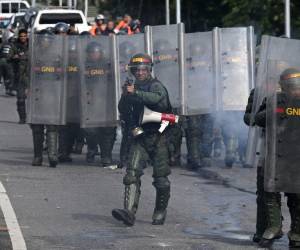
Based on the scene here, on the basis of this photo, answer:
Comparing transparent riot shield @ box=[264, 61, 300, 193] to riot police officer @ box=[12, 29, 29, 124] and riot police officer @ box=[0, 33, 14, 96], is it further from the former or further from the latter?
riot police officer @ box=[0, 33, 14, 96]

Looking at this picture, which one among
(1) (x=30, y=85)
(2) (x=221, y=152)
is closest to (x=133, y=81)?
(1) (x=30, y=85)

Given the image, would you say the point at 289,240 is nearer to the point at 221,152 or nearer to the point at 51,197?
the point at 51,197

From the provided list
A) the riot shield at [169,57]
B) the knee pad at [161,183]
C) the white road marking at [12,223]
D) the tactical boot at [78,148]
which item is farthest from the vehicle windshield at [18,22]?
the knee pad at [161,183]

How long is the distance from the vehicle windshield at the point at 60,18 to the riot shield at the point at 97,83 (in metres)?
23.8

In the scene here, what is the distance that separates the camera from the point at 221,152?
20.2 meters

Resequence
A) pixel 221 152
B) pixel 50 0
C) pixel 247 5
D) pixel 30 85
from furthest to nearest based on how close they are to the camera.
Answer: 1. pixel 50 0
2. pixel 247 5
3. pixel 221 152
4. pixel 30 85

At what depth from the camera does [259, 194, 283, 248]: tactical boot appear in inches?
432

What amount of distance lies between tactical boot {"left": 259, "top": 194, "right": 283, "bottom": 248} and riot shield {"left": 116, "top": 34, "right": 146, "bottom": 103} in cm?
793

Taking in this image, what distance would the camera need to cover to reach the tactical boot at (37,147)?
18.4 metres

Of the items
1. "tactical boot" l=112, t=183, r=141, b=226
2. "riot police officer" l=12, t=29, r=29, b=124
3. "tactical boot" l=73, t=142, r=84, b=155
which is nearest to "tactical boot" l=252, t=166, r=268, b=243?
"tactical boot" l=112, t=183, r=141, b=226

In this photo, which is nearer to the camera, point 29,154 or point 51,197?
point 51,197

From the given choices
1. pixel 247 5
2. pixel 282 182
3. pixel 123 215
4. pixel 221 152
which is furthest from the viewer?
pixel 247 5

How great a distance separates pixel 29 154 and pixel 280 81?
Answer: 998 cm

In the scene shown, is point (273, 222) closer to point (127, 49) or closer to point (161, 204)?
point (161, 204)
